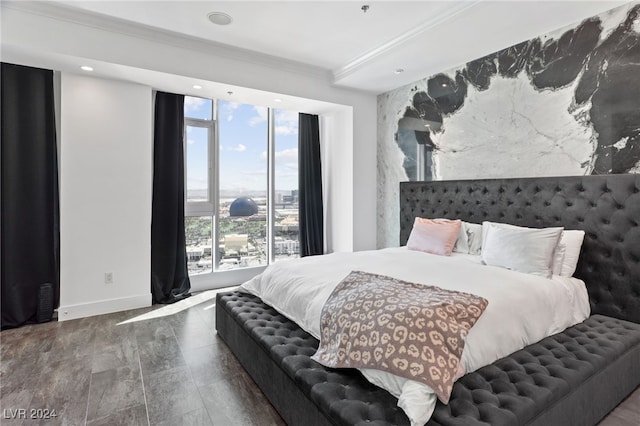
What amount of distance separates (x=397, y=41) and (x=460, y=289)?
8.50 ft

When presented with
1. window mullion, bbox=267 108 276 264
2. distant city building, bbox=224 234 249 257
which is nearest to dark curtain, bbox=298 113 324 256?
window mullion, bbox=267 108 276 264

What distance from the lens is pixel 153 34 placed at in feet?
10.6

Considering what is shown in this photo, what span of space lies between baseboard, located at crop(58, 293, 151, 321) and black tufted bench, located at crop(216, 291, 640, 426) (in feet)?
6.35

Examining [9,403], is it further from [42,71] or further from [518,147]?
[518,147]

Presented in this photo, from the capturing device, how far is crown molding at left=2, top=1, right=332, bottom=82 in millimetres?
2805

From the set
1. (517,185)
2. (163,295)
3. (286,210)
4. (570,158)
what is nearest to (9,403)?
(163,295)

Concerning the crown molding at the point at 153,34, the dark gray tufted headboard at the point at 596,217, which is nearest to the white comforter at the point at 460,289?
the dark gray tufted headboard at the point at 596,217

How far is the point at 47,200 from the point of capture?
11.0ft

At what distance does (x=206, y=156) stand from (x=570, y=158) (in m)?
4.06

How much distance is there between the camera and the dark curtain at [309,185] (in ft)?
17.1

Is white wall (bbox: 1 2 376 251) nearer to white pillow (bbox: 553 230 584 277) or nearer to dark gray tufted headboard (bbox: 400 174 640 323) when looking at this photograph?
dark gray tufted headboard (bbox: 400 174 640 323)

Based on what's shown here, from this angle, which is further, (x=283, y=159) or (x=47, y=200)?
(x=283, y=159)

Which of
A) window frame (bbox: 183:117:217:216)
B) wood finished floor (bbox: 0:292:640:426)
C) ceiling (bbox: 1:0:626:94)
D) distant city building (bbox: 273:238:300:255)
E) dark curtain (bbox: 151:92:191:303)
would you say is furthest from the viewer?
distant city building (bbox: 273:238:300:255)

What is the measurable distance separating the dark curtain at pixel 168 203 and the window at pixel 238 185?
23 cm
